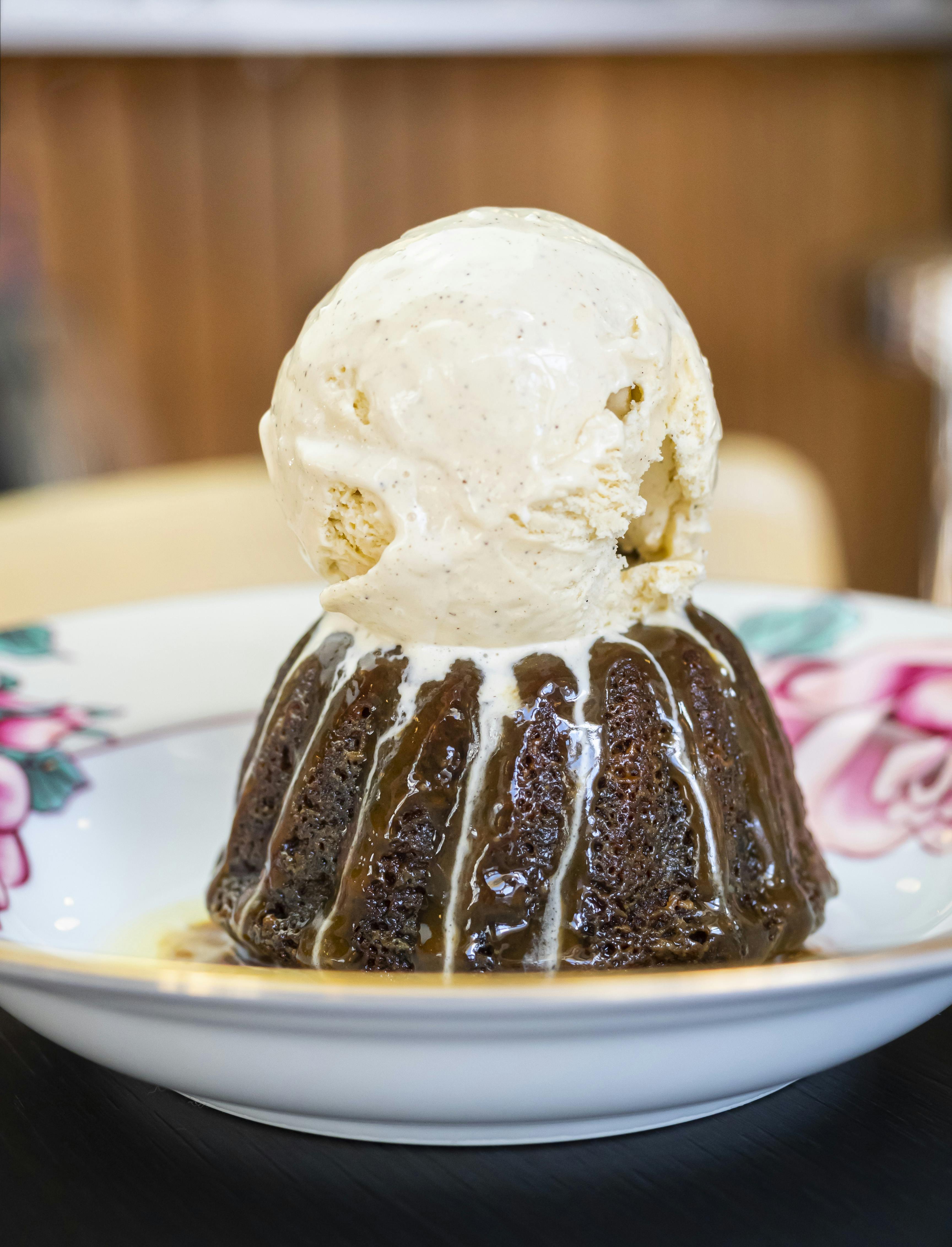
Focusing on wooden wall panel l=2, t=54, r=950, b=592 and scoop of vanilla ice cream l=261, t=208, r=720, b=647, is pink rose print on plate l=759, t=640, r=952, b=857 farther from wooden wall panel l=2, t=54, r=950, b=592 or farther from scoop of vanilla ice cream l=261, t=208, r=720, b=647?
wooden wall panel l=2, t=54, r=950, b=592

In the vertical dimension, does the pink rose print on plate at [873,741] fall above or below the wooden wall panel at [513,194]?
below

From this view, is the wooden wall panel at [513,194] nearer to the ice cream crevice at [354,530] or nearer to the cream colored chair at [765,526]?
the cream colored chair at [765,526]

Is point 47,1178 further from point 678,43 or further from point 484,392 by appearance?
point 678,43

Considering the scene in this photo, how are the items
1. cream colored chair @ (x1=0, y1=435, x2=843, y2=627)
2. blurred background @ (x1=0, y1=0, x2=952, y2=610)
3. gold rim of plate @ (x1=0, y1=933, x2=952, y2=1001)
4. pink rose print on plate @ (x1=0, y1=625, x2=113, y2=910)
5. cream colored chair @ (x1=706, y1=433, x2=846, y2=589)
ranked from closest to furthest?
gold rim of plate @ (x1=0, y1=933, x2=952, y2=1001) → pink rose print on plate @ (x1=0, y1=625, x2=113, y2=910) → cream colored chair @ (x1=0, y1=435, x2=843, y2=627) → cream colored chair @ (x1=706, y1=433, x2=846, y2=589) → blurred background @ (x1=0, y1=0, x2=952, y2=610)

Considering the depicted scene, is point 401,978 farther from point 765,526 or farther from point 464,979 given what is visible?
→ point 765,526

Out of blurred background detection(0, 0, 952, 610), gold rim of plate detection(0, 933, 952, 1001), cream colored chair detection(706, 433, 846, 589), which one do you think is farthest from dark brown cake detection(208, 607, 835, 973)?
blurred background detection(0, 0, 952, 610)

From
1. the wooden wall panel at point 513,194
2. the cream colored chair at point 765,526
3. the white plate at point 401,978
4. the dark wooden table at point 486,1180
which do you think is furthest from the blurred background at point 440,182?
the dark wooden table at point 486,1180

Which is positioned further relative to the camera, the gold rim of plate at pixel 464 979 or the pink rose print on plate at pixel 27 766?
the pink rose print on plate at pixel 27 766
